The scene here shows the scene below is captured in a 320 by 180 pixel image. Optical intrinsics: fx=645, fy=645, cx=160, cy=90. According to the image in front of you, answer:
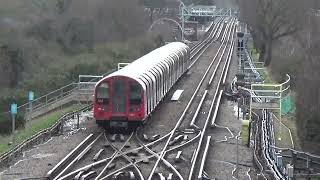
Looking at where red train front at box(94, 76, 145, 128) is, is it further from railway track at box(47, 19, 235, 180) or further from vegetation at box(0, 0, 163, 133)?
vegetation at box(0, 0, 163, 133)

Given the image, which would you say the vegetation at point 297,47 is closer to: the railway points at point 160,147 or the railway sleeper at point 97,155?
the railway points at point 160,147

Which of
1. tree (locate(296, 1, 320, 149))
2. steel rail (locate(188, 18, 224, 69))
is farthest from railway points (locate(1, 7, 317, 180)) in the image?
steel rail (locate(188, 18, 224, 69))

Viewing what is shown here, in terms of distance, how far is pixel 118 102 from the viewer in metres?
23.4

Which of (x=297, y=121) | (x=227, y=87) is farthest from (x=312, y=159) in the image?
(x=227, y=87)

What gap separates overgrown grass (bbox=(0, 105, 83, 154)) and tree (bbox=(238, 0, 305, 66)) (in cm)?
2343

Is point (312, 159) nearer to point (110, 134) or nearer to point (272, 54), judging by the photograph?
point (110, 134)

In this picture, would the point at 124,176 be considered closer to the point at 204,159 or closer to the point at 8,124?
the point at 204,159

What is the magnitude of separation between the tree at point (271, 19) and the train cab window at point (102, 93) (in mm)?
27654

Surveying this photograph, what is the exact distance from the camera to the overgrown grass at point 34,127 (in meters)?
23.8

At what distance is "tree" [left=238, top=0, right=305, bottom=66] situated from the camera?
4919 centimetres

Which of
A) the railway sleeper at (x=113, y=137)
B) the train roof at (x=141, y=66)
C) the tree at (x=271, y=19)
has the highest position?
the tree at (x=271, y=19)

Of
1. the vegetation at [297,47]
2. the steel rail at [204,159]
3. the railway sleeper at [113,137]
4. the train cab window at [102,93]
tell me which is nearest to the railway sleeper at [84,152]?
the railway sleeper at [113,137]

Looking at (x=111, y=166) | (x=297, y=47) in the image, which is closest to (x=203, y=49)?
(x=297, y=47)

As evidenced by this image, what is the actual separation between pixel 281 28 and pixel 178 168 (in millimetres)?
36112
